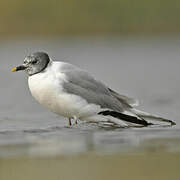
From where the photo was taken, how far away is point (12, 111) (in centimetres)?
1146

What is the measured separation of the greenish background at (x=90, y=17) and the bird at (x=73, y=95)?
1483 cm

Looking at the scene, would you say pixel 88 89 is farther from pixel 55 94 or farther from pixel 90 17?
pixel 90 17

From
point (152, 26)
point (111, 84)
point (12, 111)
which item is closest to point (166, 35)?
point (152, 26)

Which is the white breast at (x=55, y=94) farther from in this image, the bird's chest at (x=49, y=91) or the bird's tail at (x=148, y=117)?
the bird's tail at (x=148, y=117)

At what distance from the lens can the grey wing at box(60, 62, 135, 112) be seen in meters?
8.44

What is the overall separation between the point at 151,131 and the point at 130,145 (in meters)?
1.13

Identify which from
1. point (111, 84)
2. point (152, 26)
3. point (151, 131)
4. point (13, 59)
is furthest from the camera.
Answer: point (152, 26)

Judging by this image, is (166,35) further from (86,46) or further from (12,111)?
(12,111)

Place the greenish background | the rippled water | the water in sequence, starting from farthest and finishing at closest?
1. the greenish background
2. the rippled water
3. the water

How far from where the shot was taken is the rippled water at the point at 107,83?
24.1 ft

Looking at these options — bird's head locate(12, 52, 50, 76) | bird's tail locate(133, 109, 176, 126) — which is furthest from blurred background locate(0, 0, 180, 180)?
bird's head locate(12, 52, 50, 76)

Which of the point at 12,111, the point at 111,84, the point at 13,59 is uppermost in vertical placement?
the point at 13,59

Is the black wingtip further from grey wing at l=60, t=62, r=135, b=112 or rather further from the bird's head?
the bird's head

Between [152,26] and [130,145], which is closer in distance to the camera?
[130,145]
